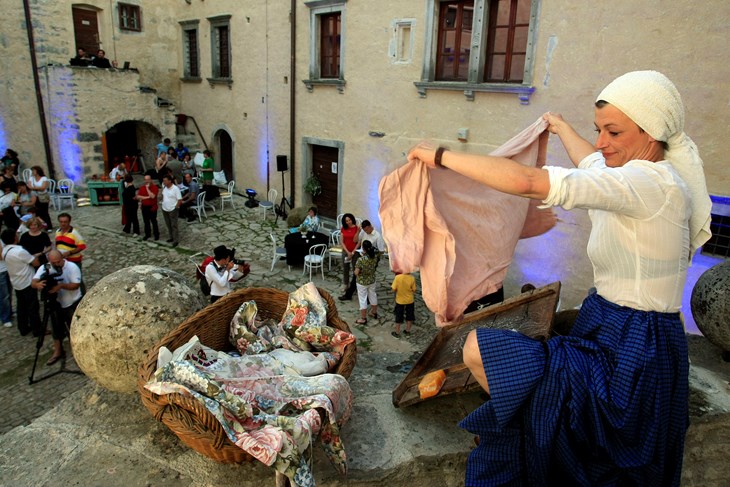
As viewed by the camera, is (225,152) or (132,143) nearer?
(225,152)

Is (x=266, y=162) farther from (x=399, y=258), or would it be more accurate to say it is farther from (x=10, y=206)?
(x=399, y=258)

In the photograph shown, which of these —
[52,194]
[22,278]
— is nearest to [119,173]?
[52,194]

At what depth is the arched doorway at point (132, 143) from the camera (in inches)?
764

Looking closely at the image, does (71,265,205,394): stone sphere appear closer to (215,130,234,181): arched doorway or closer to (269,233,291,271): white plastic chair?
(269,233,291,271): white plastic chair

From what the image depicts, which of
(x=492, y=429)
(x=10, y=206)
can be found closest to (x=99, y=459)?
(x=492, y=429)

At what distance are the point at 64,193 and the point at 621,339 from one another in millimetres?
17145

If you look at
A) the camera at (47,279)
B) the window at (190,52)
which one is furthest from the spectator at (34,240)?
the window at (190,52)

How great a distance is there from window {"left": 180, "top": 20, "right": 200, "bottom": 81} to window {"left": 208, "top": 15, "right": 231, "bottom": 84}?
108 centimetres

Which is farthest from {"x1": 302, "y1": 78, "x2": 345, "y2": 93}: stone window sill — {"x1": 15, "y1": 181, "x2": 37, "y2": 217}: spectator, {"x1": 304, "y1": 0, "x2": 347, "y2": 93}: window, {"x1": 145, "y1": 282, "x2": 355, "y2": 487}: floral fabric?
{"x1": 145, "y1": 282, "x2": 355, "y2": 487}: floral fabric

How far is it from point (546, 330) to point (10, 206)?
40.1 feet

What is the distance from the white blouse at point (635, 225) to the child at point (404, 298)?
6.29 meters

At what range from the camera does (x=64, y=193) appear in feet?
51.6

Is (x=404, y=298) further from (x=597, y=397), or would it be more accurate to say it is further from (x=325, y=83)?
(x=325, y=83)

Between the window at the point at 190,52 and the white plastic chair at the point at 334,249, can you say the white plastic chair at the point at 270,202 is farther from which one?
the window at the point at 190,52
